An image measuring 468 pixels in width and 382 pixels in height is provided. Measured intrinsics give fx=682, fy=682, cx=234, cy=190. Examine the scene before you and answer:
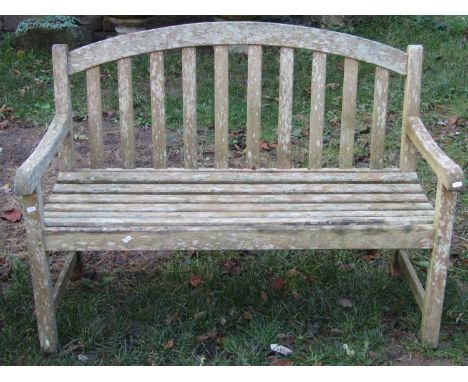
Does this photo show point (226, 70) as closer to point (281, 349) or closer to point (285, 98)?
point (285, 98)

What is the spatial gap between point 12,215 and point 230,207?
68.7 inches

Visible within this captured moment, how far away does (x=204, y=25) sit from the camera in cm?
304

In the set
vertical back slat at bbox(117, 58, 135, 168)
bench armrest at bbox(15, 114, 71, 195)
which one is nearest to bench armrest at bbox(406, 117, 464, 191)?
vertical back slat at bbox(117, 58, 135, 168)

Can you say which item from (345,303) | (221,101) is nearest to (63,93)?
(221,101)

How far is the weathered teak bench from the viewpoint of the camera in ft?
8.61

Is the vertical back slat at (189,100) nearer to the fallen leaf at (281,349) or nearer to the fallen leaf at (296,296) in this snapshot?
the fallen leaf at (296,296)

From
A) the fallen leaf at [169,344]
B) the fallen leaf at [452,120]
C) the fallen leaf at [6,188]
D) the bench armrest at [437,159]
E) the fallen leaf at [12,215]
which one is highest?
the bench armrest at [437,159]

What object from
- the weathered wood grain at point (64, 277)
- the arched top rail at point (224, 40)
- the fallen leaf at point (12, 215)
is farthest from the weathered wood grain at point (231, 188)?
the fallen leaf at point (12, 215)

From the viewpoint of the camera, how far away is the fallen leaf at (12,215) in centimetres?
396

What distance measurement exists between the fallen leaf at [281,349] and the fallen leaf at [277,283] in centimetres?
46

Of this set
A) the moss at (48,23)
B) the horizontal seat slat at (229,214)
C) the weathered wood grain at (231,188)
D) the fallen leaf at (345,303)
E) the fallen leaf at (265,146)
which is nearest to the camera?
the horizontal seat slat at (229,214)

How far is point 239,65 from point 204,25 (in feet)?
10.1

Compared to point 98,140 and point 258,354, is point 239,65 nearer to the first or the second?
point 98,140

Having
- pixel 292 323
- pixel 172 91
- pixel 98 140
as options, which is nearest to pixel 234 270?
pixel 292 323
